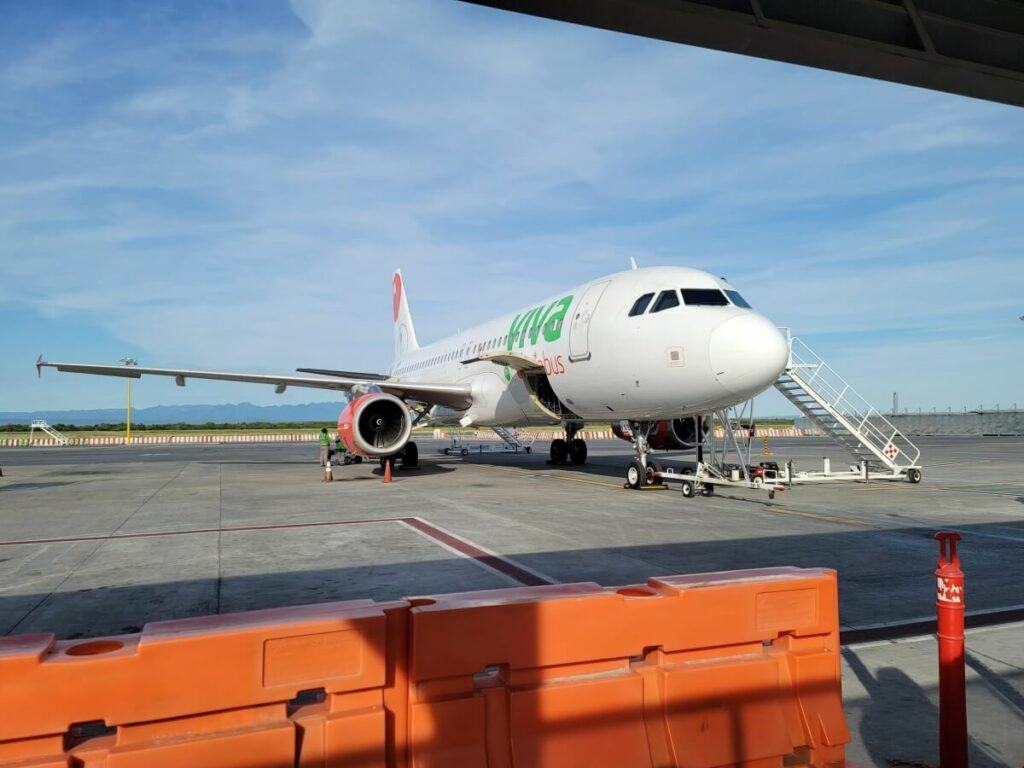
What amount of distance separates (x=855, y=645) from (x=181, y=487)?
15.4 m

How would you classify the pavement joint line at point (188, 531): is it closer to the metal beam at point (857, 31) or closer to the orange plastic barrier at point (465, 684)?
the orange plastic barrier at point (465, 684)

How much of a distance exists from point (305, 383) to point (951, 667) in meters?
21.3

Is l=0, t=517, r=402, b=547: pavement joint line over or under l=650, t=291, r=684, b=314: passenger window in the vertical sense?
under

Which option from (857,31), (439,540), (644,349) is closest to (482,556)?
(439,540)

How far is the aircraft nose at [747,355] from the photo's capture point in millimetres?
11656

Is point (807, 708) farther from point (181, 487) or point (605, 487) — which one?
point (181, 487)

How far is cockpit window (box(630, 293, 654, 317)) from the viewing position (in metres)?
13.4

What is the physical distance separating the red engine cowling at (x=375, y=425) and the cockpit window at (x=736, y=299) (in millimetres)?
8293

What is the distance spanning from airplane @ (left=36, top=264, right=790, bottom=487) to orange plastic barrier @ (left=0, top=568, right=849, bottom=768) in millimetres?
8635

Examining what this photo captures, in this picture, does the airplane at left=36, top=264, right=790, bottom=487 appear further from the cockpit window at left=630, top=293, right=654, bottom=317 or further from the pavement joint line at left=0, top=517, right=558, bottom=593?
the pavement joint line at left=0, top=517, right=558, bottom=593

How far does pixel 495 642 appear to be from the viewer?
10.2 ft

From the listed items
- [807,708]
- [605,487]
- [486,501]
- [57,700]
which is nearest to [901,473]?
[605,487]

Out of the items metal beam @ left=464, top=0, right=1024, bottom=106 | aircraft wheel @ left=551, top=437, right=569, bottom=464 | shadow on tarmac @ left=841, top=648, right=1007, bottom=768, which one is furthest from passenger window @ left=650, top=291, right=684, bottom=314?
aircraft wheel @ left=551, top=437, right=569, bottom=464

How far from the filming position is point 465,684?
10.2ft
